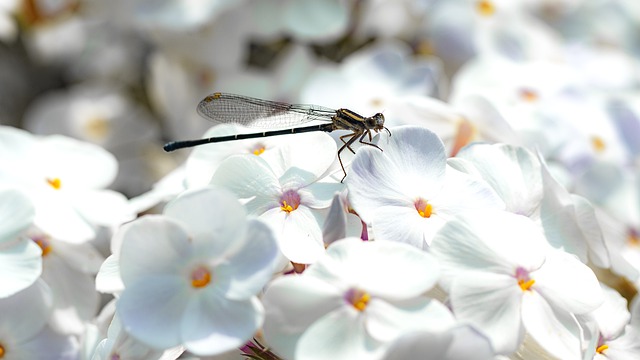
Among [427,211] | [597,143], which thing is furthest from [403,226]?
Answer: [597,143]

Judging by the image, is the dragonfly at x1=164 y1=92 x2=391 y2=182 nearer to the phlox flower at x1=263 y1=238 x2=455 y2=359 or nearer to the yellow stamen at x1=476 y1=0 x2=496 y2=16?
the phlox flower at x1=263 y1=238 x2=455 y2=359

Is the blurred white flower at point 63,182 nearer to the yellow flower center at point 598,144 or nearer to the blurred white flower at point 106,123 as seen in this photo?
the blurred white flower at point 106,123

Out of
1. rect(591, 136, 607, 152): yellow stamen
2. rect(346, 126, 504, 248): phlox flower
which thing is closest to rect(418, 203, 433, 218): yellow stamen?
rect(346, 126, 504, 248): phlox flower

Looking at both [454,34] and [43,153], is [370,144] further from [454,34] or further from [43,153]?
[454,34]

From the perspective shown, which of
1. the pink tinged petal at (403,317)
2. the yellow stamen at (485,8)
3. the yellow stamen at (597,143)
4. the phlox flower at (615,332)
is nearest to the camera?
the pink tinged petal at (403,317)

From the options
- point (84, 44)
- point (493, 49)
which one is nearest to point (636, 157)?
point (493, 49)

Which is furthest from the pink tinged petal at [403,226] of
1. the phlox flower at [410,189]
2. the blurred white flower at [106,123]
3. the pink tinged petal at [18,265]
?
the blurred white flower at [106,123]
